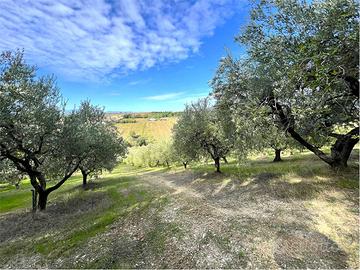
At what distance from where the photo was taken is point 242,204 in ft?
Answer: 51.6

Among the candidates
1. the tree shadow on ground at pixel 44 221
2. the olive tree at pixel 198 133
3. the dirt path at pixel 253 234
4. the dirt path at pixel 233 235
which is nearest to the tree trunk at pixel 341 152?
the dirt path at pixel 233 235

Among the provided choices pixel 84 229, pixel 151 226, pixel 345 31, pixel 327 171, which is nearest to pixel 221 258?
pixel 151 226

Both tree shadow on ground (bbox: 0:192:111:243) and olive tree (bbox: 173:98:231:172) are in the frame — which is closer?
tree shadow on ground (bbox: 0:192:111:243)

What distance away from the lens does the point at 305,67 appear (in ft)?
32.4

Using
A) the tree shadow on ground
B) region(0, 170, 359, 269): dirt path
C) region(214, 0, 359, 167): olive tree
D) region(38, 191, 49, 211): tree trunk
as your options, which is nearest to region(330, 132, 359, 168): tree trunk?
region(214, 0, 359, 167): olive tree

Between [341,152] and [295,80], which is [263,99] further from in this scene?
[341,152]

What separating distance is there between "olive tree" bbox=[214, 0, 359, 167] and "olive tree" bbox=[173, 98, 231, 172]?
8304 millimetres

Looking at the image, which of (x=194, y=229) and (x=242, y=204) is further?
(x=242, y=204)

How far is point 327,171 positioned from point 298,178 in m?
2.54

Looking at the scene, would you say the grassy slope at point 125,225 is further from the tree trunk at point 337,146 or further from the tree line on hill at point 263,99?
the tree line on hill at point 263,99

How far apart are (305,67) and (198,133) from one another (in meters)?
19.7

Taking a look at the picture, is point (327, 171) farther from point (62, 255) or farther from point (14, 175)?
point (14, 175)

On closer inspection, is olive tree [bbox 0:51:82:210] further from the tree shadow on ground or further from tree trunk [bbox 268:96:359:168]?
tree trunk [bbox 268:96:359:168]

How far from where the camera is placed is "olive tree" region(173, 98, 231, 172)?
28688mm
